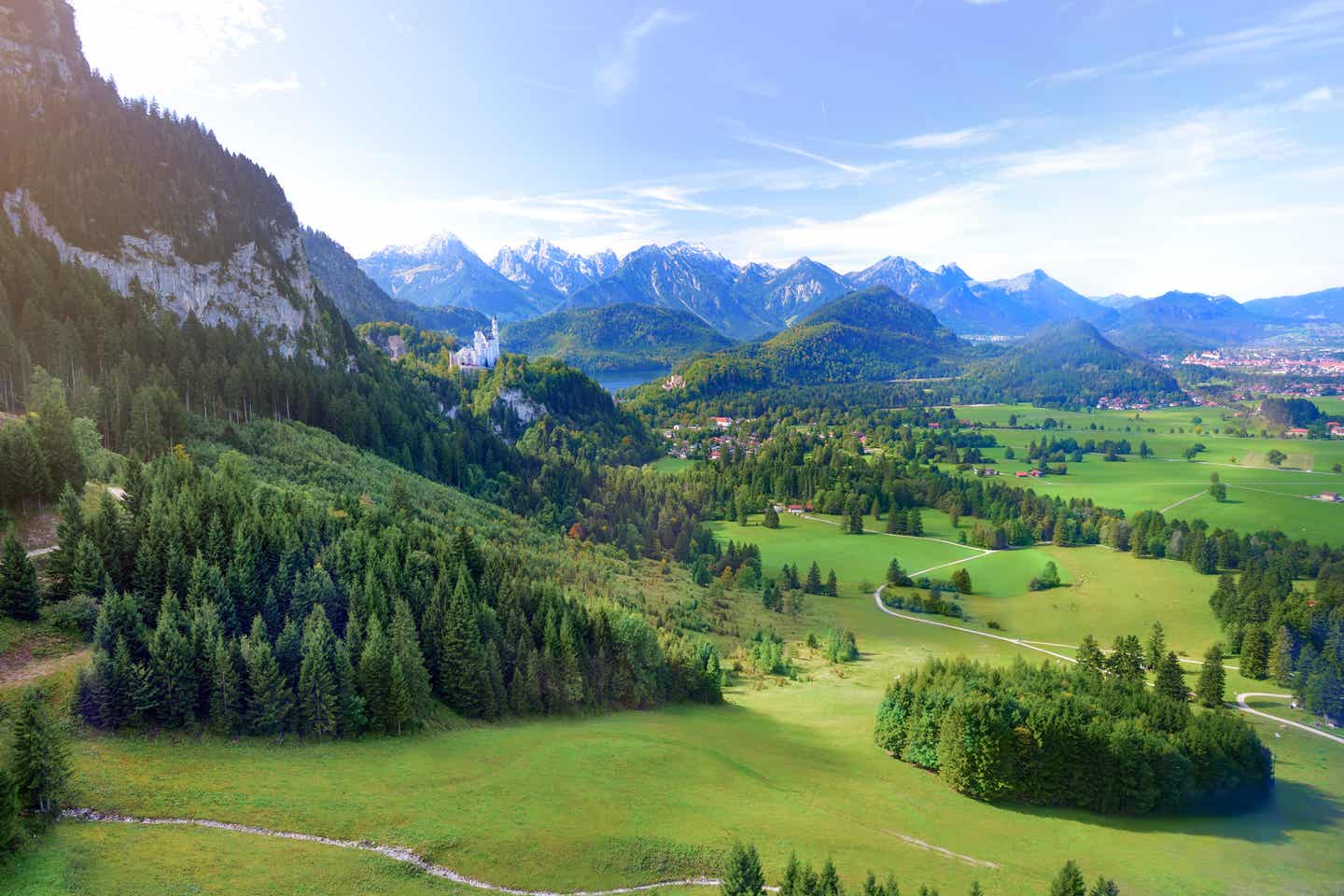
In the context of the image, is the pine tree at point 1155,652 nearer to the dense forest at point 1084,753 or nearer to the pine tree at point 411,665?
the dense forest at point 1084,753

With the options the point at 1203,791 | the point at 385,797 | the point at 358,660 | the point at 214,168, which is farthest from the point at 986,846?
the point at 214,168

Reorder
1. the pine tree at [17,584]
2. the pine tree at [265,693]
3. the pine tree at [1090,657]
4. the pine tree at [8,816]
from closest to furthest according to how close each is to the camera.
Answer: the pine tree at [8,816], the pine tree at [265,693], the pine tree at [17,584], the pine tree at [1090,657]

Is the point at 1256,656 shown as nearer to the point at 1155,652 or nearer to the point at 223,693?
the point at 1155,652

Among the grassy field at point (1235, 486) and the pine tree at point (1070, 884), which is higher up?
the grassy field at point (1235, 486)

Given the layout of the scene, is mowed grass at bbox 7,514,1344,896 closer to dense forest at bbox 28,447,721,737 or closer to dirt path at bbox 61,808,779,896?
dirt path at bbox 61,808,779,896

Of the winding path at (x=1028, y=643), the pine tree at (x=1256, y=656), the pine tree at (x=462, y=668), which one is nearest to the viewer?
the pine tree at (x=462, y=668)

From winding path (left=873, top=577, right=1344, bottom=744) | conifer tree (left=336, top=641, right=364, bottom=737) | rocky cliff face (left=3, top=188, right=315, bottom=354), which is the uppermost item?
rocky cliff face (left=3, top=188, right=315, bottom=354)

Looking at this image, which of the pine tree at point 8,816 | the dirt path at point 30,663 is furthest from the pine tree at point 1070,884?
the dirt path at point 30,663

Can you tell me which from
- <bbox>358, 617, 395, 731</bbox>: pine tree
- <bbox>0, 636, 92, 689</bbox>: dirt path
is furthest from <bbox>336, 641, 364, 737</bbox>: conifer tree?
<bbox>0, 636, 92, 689</bbox>: dirt path
